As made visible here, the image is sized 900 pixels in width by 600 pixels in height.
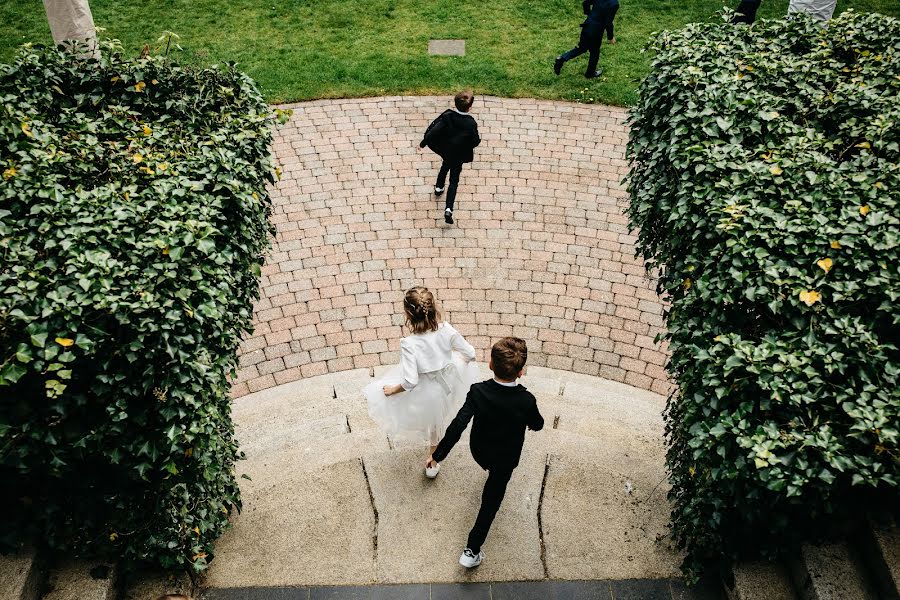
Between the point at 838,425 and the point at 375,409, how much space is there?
132 inches

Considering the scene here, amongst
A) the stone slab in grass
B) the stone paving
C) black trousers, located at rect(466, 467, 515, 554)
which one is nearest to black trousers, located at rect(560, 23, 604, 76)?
the stone slab in grass

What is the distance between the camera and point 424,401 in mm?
5496

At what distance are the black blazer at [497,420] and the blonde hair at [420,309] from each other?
68 centimetres

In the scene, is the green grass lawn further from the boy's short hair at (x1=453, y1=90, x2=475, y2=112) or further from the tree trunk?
the tree trunk

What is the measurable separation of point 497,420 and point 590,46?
8344 millimetres

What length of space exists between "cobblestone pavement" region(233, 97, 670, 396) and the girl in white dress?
1535 millimetres

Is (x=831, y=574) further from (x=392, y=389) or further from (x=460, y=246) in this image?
(x=460, y=246)

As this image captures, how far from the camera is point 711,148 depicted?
526 centimetres

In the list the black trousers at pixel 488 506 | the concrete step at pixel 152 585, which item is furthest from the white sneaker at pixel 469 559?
the concrete step at pixel 152 585

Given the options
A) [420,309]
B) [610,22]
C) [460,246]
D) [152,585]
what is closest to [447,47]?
[610,22]

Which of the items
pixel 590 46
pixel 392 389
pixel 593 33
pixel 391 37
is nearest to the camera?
pixel 392 389

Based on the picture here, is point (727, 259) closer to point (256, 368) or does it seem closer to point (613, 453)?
point (613, 453)

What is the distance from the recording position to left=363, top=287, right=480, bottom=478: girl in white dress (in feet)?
17.0

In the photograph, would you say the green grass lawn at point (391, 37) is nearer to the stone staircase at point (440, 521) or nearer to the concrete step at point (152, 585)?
the stone staircase at point (440, 521)
